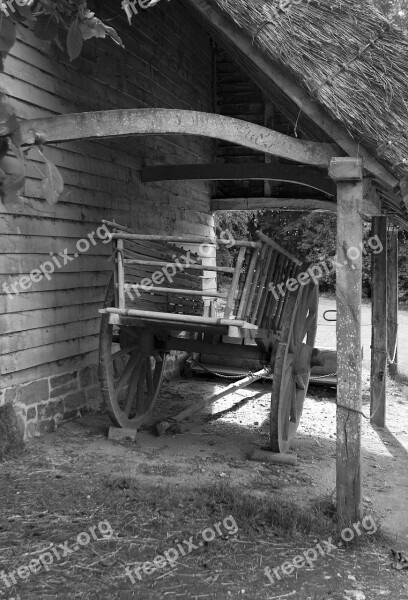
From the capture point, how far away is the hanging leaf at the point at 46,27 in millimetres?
1673

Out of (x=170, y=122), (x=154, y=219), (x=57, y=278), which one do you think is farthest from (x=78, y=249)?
(x=170, y=122)

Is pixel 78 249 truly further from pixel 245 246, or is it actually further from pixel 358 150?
pixel 358 150

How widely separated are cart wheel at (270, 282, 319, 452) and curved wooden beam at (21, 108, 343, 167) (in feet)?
4.70

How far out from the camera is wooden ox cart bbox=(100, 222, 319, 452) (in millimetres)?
4422

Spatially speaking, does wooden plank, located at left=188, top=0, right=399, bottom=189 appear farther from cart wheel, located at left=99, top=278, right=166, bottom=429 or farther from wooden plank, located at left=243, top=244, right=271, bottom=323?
cart wheel, located at left=99, top=278, right=166, bottom=429

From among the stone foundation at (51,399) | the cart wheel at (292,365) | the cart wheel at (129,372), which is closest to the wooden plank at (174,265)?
the cart wheel at (129,372)

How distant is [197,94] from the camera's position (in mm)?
9211

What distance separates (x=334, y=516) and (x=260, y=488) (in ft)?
2.43

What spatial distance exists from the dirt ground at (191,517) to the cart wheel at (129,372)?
0.25 meters

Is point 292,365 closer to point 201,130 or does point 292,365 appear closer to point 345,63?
point 201,130

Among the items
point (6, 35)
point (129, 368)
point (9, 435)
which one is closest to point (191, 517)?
point (9, 435)

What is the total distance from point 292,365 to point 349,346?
1.63m

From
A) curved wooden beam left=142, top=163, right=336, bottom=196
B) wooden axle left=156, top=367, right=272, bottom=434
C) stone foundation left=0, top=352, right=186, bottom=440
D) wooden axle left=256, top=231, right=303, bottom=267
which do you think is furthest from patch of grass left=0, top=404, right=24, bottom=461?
curved wooden beam left=142, top=163, right=336, bottom=196

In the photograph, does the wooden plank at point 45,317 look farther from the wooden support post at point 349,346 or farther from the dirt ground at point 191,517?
the wooden support post at point 349,346
